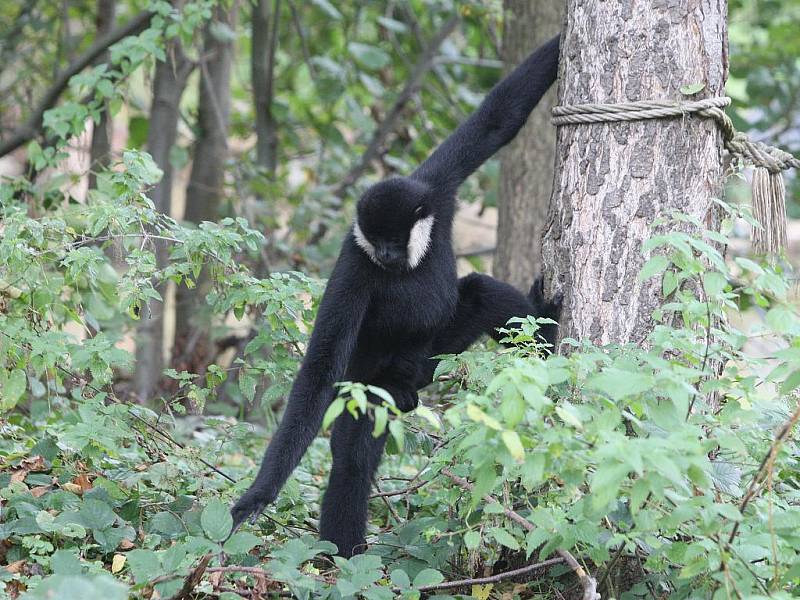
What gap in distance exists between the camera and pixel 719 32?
11.2ft

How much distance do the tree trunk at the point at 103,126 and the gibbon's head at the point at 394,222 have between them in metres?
2.51

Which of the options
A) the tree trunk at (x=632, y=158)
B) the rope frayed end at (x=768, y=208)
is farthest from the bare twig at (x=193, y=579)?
the rope frayed end at (x=768, y=208)

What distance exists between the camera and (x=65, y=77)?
6145 mm

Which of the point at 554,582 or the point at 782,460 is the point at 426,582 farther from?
the point at 782,460

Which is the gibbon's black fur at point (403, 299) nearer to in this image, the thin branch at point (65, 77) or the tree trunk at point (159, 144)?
the thin branch at point (65, 77)

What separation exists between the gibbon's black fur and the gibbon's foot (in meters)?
0.46

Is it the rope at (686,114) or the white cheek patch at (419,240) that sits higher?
the rope at (686,114)

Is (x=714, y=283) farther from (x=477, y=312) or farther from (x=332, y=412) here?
(x=477, y=312)

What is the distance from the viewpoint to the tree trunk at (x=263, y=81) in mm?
7660

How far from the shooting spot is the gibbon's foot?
3076 millimetres

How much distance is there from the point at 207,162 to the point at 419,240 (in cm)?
418

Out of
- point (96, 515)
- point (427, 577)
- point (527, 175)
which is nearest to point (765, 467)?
point (427, 577)

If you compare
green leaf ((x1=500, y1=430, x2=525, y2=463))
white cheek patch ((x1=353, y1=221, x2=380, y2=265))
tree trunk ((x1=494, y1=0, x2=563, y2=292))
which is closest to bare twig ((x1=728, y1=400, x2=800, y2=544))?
green leaf ((x1=500, y1=430, x2=525, y2=463))

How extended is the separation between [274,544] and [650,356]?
5.78 feet
